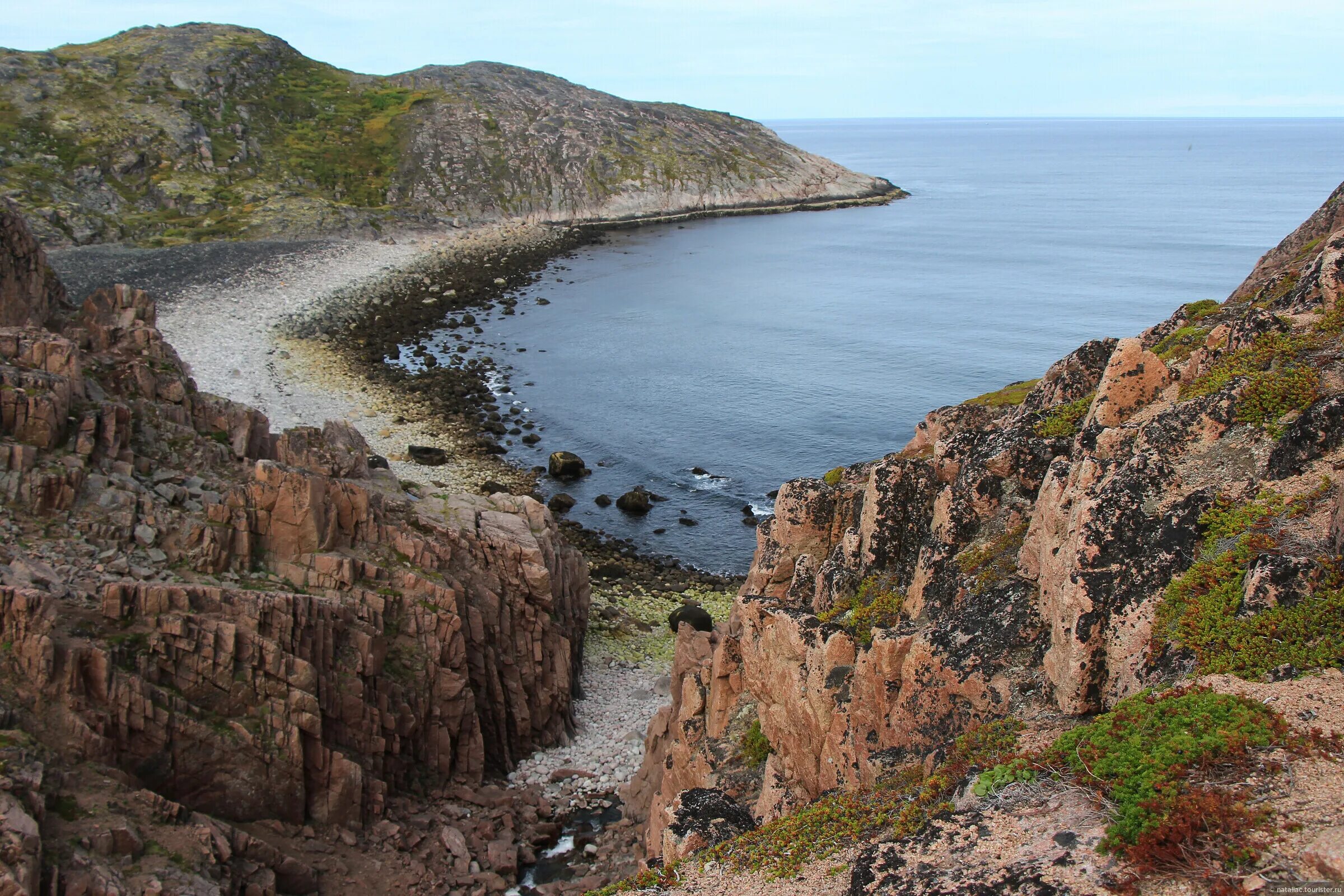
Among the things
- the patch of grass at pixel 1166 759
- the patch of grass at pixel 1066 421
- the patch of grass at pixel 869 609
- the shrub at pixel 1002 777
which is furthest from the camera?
the patch of grass at pixel 1066 421

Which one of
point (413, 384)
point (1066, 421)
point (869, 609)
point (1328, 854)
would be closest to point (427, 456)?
point (413, 384)

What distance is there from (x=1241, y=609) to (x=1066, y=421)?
10475 millimetres

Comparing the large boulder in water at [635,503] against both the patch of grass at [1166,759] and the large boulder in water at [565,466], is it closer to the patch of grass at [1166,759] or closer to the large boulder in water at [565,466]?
the large boulder in water at [565,466]

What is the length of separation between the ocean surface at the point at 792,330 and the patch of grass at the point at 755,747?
109 ft

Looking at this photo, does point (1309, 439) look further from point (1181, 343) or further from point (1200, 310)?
point (1200, 310)

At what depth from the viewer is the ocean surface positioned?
73875mm

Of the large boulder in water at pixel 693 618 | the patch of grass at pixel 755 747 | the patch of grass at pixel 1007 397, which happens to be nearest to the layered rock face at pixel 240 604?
the large boulder in water at pixel 693 618

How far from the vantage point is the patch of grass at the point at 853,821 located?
1661 centimetres

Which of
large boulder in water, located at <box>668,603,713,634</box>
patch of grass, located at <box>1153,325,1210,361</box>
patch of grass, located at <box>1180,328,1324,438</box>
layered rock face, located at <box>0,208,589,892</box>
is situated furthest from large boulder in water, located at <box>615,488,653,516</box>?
patch of grass, located at <box>1180,328,1324,438</box>

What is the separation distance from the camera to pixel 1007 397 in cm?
3931

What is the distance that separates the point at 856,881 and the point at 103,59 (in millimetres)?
182870

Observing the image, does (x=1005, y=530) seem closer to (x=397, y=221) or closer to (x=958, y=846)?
(x=958, y=846)

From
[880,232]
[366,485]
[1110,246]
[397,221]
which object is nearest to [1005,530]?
[366,485]

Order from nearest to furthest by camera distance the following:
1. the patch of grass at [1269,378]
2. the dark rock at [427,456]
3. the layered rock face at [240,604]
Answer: the patch of grass at [1269,378] → the layered rock face at [240,604] → the dark rock at [427,456]
